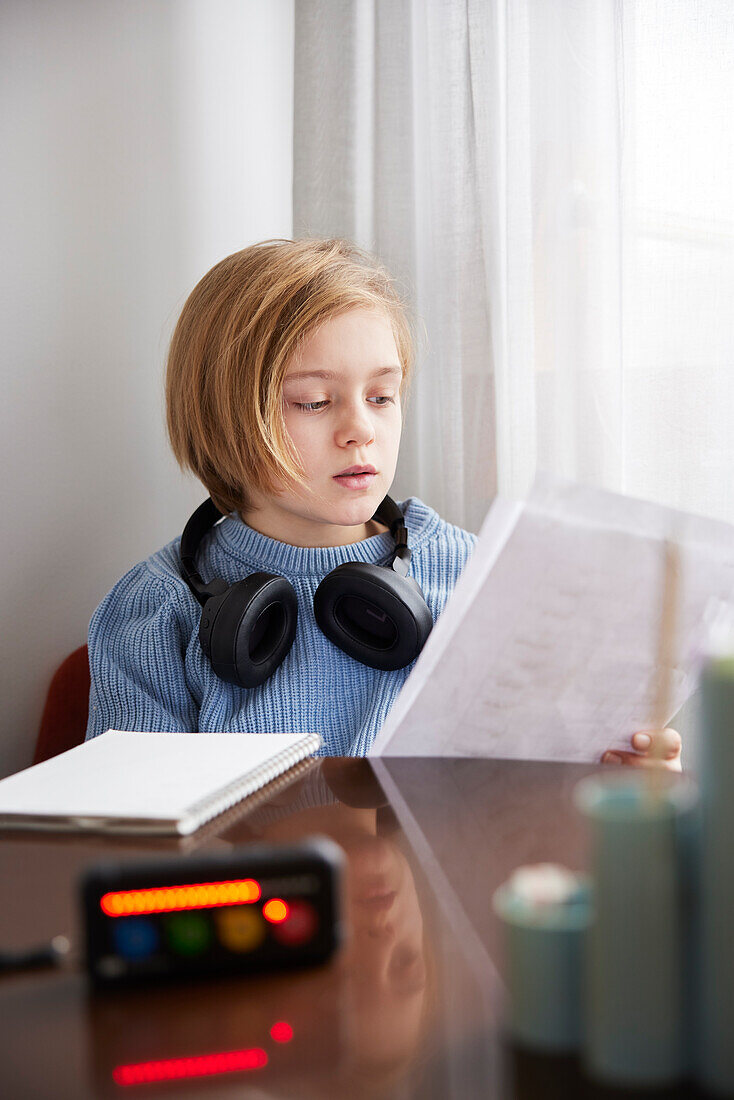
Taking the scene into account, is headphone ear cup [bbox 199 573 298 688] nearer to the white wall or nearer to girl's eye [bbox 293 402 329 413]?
girl's eye [bbox 293 402 329 413]

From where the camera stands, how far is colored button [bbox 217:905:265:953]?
1.44ft

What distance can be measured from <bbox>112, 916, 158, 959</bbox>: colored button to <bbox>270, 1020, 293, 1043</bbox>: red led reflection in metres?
0.07

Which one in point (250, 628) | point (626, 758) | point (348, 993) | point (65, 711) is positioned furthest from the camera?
point (65, 711)

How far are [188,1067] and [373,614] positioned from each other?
72cm

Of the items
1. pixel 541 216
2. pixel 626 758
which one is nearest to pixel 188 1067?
pixel 626 758

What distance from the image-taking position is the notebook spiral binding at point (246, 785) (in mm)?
644

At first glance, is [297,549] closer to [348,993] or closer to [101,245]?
[101,245]

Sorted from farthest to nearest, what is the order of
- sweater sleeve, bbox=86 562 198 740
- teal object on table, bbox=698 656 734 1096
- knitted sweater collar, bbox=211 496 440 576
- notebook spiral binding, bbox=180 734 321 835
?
1. knitted sweater collar, bbox=211 496 440 576
2. sweater sleeve, bbox=86 562 198 740
3. notebook spiral binding, bbox=180 734 321 835
4. teal object on table, bbox=698 656 734 1096

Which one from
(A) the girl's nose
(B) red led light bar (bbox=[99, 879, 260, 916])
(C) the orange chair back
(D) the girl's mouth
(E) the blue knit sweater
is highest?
(A) the girl's nose

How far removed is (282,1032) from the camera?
40 cm

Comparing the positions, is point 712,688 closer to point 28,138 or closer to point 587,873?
point 587,873

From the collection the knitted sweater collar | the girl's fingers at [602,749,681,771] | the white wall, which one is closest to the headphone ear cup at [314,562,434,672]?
the knitted sweater collar

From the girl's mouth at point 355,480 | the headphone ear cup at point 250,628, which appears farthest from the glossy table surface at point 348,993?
the girl's mouth at point 355,480

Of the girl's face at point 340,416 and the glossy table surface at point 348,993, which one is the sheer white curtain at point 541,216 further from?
the glossy table surface at point 348,993
